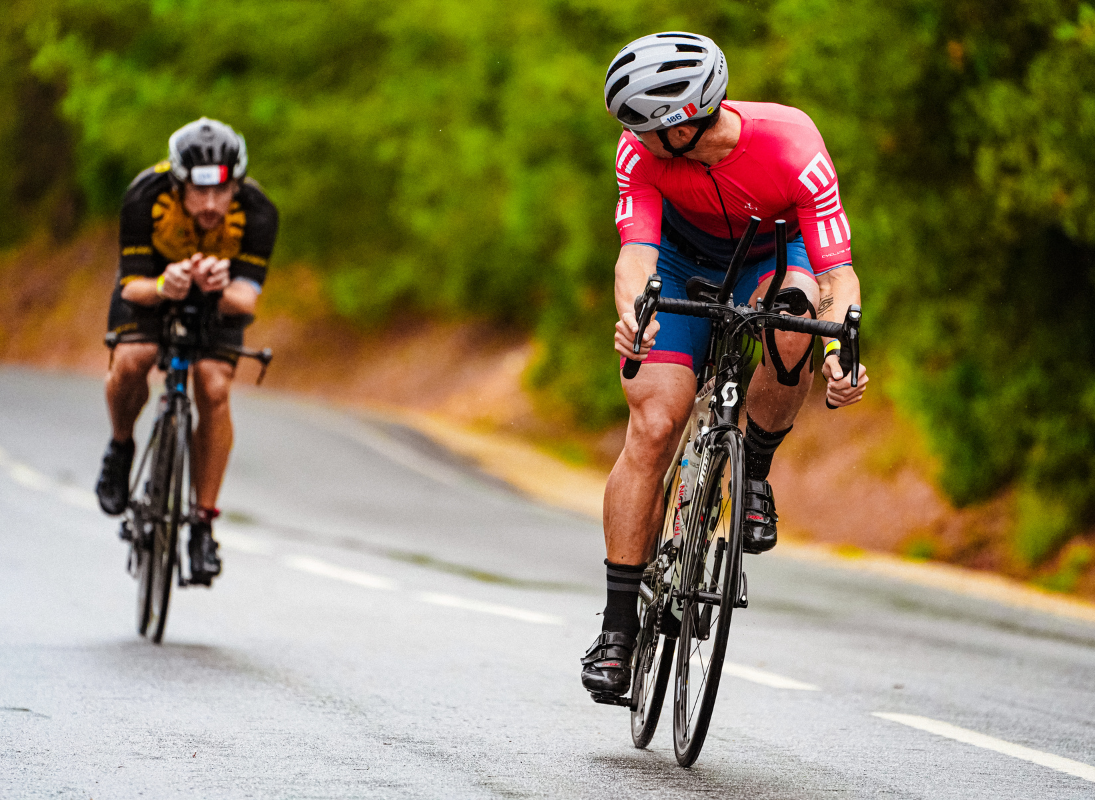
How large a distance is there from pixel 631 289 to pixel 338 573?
660 cm

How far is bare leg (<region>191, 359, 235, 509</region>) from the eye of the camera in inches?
306

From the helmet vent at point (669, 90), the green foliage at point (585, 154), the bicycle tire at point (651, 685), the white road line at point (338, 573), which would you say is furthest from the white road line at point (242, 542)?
the helmet vent at point (669, 90)

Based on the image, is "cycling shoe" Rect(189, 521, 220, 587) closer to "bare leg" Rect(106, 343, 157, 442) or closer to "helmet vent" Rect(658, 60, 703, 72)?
"bare leg" Rect(106, 343, 157, 442)

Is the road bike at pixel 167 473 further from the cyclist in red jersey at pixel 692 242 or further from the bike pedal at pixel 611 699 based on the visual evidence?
the bike pedal at pixel 611 699

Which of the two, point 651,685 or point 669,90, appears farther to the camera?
point 651,685

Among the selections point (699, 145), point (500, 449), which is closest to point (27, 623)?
point (699, 145)

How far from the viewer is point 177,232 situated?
7648mm

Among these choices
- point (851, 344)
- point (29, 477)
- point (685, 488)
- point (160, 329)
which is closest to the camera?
point (851, 344)

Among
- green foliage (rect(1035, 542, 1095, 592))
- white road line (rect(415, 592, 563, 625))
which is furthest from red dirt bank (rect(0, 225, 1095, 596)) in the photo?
white road line (rect(415, 592, 563, 625))

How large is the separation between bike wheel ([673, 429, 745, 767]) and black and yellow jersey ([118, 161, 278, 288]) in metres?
3.29

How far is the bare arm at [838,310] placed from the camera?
4.80 meters

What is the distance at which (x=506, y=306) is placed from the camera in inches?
1518

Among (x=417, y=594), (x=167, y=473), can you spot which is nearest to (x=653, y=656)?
(x=167, y=473)

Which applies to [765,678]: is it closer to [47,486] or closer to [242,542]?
[242,542]
